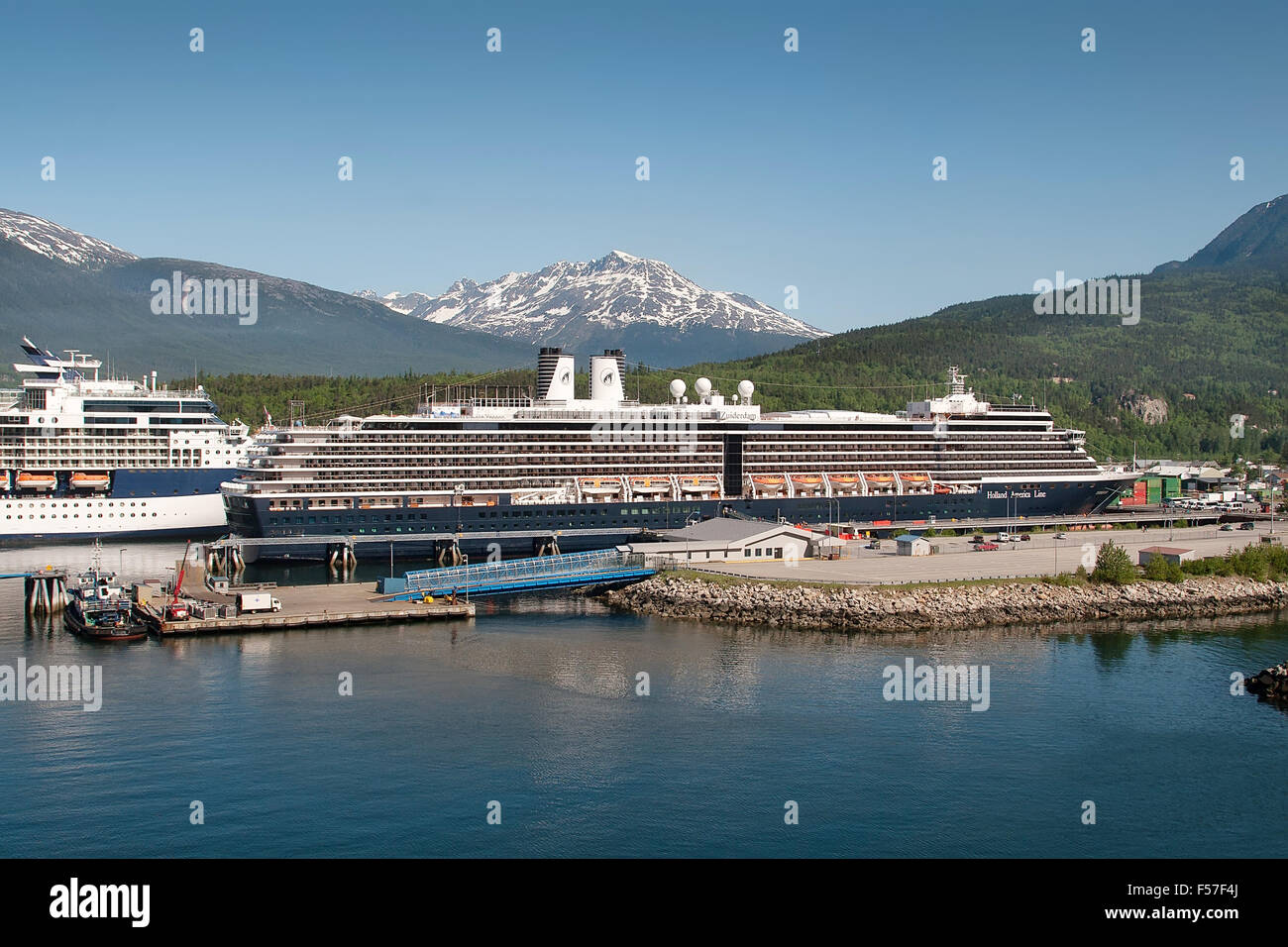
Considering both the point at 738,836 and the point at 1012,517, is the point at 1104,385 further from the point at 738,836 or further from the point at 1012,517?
the point at 738,836

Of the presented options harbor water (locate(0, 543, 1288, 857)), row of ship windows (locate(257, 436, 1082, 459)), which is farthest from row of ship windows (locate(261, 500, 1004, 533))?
harbor water (locate(0, 543, 1288, 857))

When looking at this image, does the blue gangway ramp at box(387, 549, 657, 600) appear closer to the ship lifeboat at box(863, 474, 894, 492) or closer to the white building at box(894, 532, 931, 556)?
the white building at box(894, 532, 931, 556)

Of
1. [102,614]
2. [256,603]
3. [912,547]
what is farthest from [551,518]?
[102,614]

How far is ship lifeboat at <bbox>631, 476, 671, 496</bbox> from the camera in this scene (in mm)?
59406

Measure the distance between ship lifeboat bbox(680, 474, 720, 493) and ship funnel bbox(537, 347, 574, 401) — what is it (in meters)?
7.90

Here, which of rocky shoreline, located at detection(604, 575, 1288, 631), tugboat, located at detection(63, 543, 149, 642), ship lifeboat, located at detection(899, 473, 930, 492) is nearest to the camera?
tugboat, located at detection(63, 543, 149, 642)

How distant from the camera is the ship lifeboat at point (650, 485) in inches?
2339

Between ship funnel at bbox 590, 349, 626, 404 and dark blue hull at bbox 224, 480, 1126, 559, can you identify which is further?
ship funnel at bbox 590, 349, 626, 404

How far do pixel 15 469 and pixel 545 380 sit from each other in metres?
26.2

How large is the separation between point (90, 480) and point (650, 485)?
90.3 ft

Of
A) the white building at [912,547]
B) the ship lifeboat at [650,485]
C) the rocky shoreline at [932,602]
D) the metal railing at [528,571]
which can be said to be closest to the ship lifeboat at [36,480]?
the metal railing at [528,571]

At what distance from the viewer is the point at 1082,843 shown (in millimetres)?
21312

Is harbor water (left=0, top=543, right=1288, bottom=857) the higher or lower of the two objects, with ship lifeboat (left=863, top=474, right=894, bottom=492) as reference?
lower
